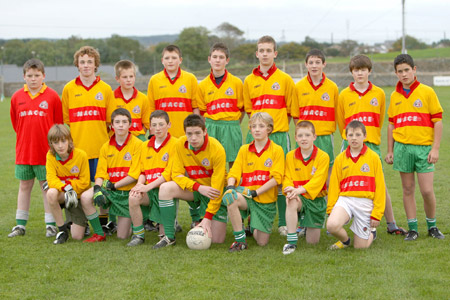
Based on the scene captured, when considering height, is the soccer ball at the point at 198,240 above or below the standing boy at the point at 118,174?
below

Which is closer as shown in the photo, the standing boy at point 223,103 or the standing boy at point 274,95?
the standing boy at point 274,95

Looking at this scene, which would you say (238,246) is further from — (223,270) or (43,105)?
(43,105)

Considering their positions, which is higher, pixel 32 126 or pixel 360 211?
pixel 32 126

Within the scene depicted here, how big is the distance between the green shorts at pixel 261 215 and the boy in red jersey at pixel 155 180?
0.77 meters

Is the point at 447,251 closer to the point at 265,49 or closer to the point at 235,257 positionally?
the point at 235,257

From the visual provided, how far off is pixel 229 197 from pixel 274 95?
1.39m

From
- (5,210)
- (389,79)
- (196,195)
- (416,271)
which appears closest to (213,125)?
(196,195)

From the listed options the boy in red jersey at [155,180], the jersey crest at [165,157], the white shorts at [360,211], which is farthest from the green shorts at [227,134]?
the white shorts at [360,211]

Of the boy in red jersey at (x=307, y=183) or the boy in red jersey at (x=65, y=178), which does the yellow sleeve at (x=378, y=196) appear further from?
the boy in red jersey at (x=65, y=178)

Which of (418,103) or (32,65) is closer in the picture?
(418,103)

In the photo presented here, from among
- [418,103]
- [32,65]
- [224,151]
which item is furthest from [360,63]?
[32,65]

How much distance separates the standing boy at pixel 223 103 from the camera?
593 cm

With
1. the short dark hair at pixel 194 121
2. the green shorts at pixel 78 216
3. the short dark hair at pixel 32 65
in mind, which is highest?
the short dark hair at pixel 32 65

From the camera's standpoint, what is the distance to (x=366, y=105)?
215 inches
